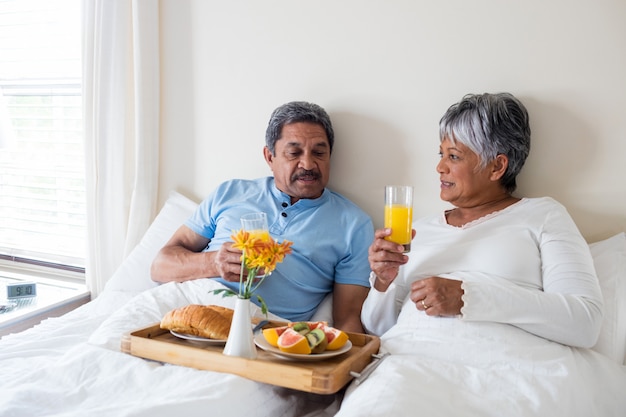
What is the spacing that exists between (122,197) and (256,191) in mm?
782

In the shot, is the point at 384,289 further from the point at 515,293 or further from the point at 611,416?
the point at 611,416

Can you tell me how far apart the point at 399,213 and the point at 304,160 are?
0.64 metres

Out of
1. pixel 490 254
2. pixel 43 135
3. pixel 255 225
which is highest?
pixel 43 135

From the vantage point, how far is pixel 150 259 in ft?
7.66

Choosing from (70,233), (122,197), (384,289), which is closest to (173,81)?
(122,197)

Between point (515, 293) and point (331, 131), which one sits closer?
point (515, 293)

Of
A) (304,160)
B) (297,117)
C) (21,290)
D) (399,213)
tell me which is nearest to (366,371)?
(399,213)

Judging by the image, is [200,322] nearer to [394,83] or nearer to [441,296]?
[441,296]

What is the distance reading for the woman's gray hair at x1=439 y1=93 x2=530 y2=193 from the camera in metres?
1.73

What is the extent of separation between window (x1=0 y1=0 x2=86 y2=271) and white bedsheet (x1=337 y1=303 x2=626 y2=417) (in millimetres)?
2088

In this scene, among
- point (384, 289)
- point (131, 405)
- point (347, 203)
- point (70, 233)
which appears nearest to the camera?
point (131, 405)

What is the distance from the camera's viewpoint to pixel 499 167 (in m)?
1.76

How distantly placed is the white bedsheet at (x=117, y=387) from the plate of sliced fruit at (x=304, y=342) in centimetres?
11

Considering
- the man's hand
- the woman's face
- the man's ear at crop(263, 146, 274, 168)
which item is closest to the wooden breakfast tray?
the man's hand
